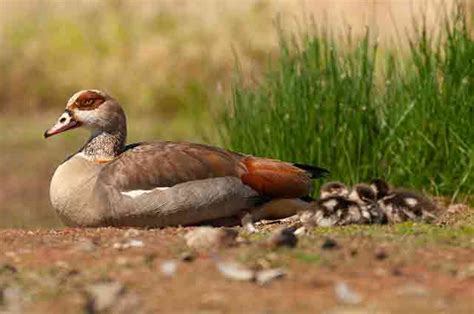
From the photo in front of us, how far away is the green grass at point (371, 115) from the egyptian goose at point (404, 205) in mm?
1463

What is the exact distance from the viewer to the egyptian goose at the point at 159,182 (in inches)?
375

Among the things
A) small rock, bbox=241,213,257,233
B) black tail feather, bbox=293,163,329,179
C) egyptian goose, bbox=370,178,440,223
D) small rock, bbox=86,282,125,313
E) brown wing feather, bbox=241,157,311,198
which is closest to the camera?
small rock, bbox=86,282,125,313

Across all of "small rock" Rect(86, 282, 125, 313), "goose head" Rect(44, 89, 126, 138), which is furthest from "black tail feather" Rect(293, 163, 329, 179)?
"small rock" Rect(86, 282, 125, 313)

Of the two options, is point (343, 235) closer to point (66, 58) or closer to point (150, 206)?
point (150, 206)

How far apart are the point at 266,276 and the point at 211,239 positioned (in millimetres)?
916

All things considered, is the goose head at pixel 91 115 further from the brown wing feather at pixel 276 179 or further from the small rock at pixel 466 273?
the small rock at pixel 466 273

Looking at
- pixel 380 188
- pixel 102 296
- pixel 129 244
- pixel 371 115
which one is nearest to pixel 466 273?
pixel 102 296

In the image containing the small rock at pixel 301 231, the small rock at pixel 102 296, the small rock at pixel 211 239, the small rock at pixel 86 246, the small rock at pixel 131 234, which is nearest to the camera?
the small rock at pixel 102 296

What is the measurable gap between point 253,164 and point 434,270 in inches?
129

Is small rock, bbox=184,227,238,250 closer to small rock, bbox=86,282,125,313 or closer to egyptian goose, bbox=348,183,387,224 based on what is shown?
small rock, bbox=86,282,125,313

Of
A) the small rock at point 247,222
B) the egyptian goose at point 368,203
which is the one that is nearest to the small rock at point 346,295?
the small rock at point 247,222

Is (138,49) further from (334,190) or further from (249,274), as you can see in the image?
(249,274)

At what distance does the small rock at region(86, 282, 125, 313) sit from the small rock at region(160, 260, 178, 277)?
0.40m

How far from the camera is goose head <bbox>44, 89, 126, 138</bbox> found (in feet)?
33.4
